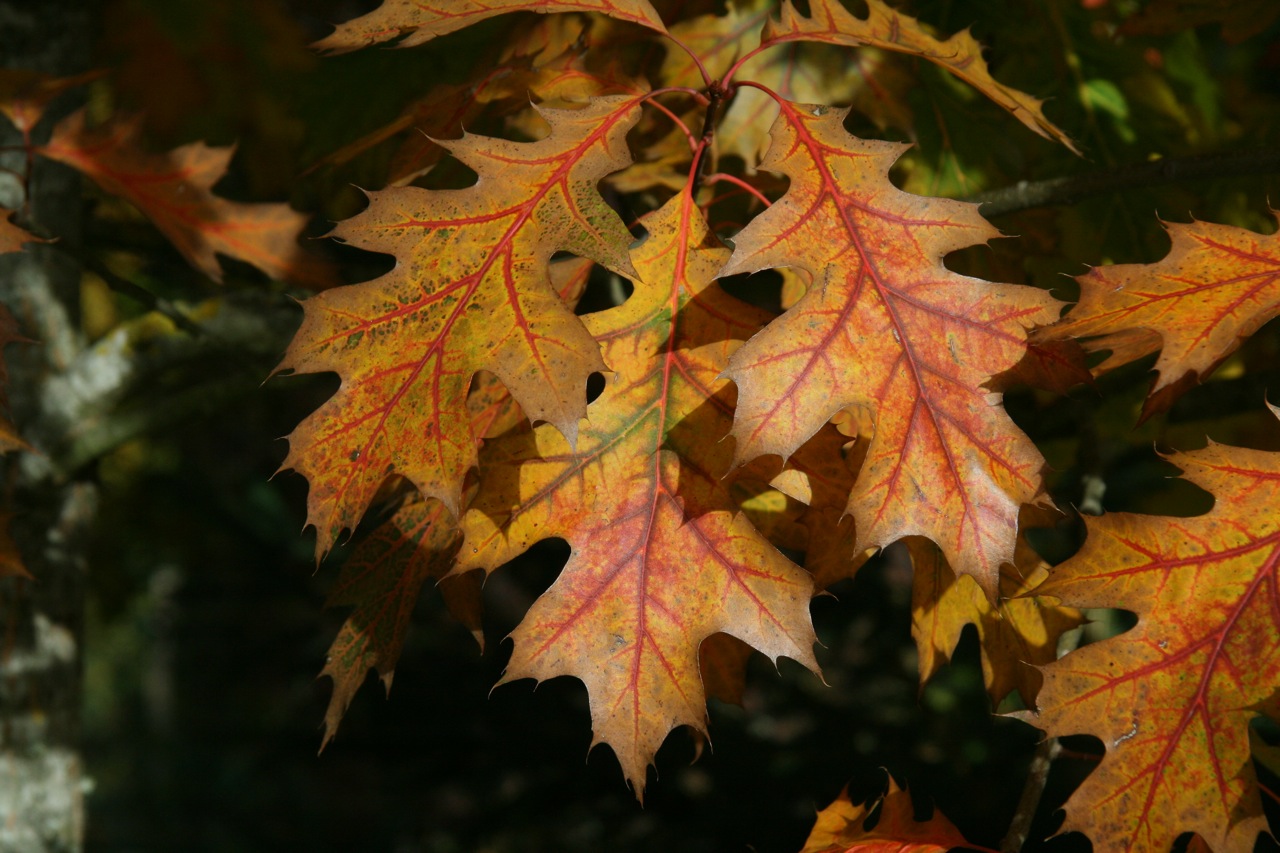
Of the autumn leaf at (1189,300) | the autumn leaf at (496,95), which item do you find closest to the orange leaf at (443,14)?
the autumn leaf at (496,95)

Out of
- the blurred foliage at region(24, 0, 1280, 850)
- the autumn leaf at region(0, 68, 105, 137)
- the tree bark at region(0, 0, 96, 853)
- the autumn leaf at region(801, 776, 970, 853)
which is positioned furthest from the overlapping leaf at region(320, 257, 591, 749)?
the tree bark at region(0, 0, 96, 853)

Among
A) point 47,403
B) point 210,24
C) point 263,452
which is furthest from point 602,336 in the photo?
point 263,452

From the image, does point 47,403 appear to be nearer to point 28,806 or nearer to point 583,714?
Result: point 28,806

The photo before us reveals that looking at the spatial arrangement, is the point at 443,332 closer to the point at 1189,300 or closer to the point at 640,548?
the point at 640,548

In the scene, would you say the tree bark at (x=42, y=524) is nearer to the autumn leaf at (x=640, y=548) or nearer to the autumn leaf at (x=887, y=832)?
the autumn leaf at (x=640, y=548)

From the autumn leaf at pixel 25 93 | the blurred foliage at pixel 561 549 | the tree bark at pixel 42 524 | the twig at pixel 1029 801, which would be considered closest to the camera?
the twig at pixel 1029 801

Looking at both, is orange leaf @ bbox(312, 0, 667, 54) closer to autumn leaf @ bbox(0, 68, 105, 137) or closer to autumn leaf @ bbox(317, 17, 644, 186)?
autumn leaf @ bbox(317, 17, 644, 186)

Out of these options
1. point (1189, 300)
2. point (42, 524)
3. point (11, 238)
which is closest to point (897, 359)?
point (1189, 300)
